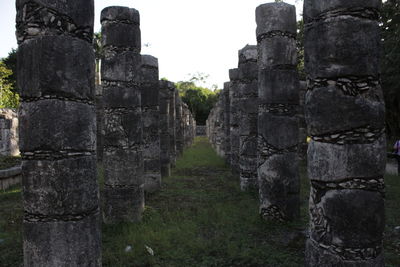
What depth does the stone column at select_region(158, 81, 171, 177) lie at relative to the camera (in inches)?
550

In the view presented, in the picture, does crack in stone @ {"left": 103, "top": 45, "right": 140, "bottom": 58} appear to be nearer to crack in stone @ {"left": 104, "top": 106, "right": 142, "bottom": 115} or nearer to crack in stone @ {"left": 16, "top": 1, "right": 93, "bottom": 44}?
crack in stone @ {"left": 104, "top": 106, "right": 142, "bottom": 115}

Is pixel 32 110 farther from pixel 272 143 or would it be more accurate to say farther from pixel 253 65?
pixel 253 65

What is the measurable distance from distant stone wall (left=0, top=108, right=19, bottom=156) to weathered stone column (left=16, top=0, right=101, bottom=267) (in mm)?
12226

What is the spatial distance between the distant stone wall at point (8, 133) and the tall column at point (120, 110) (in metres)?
9.43

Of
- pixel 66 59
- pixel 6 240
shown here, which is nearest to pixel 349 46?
pixel 66 59

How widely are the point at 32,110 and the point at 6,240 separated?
3719 mm

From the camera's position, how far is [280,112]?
7.35 metres

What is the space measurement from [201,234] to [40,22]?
4.68m

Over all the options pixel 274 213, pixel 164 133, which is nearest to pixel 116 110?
pixel 274 213

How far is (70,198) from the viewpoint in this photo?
3988 millimetres

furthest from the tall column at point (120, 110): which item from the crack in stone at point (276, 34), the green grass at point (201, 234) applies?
the crack in stone at point (276, 34)

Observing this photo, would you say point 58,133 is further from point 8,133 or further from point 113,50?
point 8,133

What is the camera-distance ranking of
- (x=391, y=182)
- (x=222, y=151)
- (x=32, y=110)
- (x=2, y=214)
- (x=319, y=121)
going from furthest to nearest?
1. (x=222, y=151)
2. (x=391, y=182)
3. (x=2, y=214)
4. (x=319, y=121)
5. (x=32, y=110)

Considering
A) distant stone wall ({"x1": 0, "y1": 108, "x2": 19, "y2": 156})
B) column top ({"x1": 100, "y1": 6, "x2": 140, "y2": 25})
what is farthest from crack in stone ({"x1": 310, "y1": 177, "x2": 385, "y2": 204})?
distant stone wall ({"x1": 0, "y1": 108, "x2": 19, "y2": 156})
